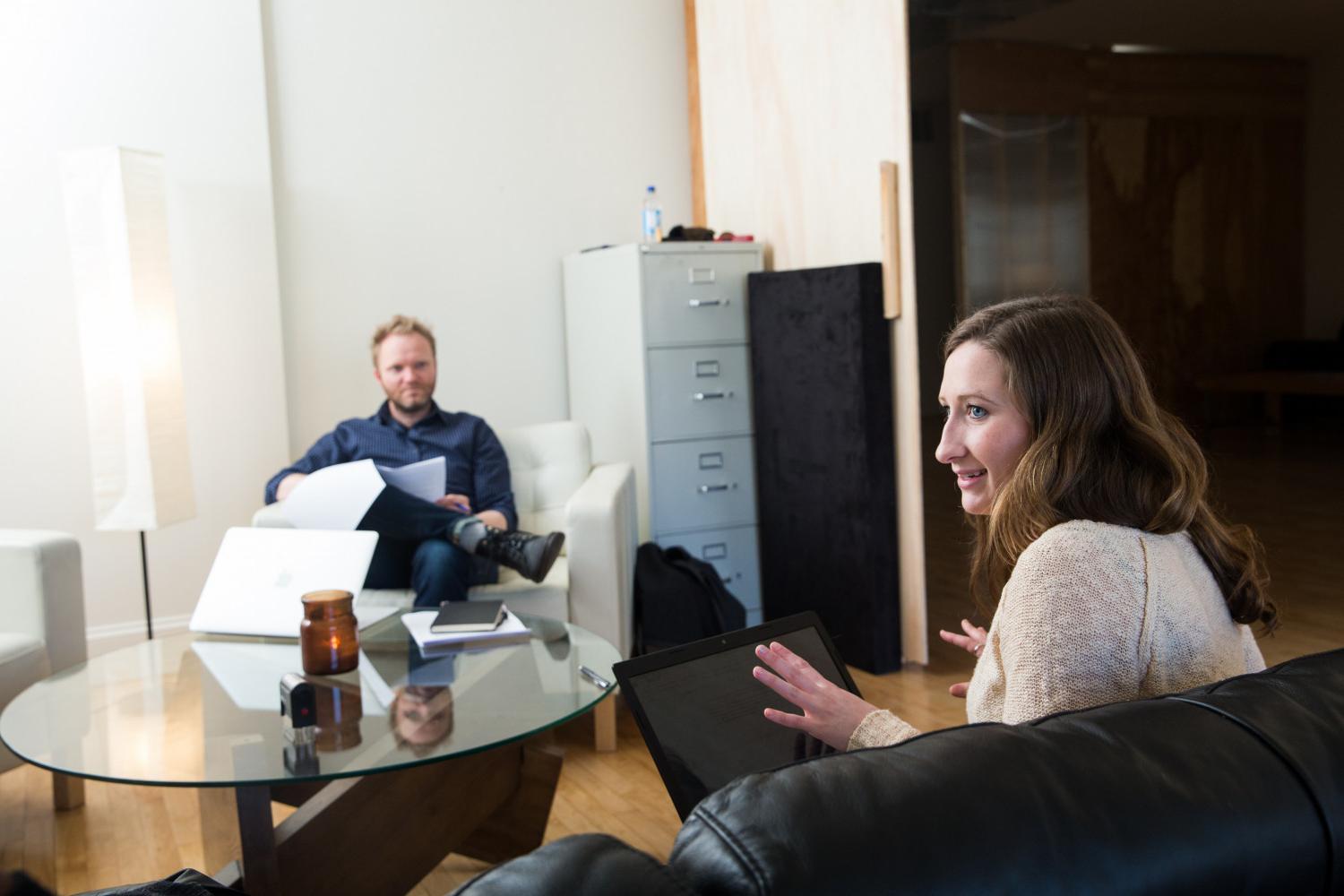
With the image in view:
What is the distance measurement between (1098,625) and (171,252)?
334 cm

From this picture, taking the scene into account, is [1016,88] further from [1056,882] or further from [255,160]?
[1056,882]

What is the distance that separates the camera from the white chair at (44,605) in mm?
2645

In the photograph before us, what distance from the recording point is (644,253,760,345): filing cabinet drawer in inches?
147

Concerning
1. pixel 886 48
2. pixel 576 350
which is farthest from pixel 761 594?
pixel 886 48

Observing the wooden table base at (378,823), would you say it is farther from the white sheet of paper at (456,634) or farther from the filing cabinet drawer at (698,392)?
the filing cabinet drawer at (698,392)

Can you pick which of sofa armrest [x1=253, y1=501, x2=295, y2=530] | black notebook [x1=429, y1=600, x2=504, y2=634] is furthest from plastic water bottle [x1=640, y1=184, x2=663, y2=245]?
black notebook [x1=429, y1=600, x2=504, y2=634]

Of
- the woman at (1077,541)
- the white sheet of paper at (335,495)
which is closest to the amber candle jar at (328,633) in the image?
the white sheet of paper at (335,495)

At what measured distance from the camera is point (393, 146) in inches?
160

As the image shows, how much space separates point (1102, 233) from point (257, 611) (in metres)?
7.21

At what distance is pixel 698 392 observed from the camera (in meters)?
3.81

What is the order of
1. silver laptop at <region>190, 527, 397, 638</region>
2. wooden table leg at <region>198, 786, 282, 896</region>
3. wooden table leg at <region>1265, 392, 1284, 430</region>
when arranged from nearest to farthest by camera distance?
wooden table leg at <region>198, 786, 282, 896</region> → silver laptop at <region>190, 527, 397, 638</region> → wooden table leg at <region>1265, 392, 1284, 430</region>

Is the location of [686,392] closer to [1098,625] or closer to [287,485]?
[287,485]

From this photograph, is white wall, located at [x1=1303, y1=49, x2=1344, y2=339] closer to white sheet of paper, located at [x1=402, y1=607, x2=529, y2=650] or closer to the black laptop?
white sheet of paper, located at [x1=402, y1=607, x2=529, y2=650]

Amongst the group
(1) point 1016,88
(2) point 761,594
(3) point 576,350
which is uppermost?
(1) point 1016,88
